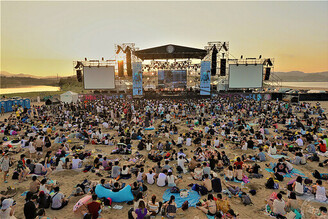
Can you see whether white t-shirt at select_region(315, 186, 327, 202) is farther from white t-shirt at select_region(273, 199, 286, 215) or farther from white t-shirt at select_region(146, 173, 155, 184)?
white t-shirt at select_region(146, 173, 155, 184)

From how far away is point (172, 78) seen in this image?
121 feet

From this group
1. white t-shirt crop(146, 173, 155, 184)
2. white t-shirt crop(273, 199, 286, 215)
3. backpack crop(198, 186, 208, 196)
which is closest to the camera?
white t-shirt crop(273, 199, 286, 215)

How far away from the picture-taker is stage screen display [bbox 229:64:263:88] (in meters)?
33.8

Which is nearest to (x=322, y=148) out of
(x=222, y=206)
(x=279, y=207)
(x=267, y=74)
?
(x=279, y=207)

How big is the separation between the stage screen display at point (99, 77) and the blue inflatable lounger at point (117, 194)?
104 feet

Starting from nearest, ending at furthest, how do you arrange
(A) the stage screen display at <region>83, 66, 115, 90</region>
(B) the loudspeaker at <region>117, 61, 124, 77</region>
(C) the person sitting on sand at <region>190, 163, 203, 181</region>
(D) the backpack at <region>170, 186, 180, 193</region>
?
1. (D) the backpack at <region>170, 186, 180, 193</region>
2. (C) the person sitting on sand at <region>190, 163, 203, 181</region>
3. (B) the loudspeaker at <region>117, 61, 124, 77</region>
4. (A) the stage screen display at <region>83, 66, 115, 90</region>

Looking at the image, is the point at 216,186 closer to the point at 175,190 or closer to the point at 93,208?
the point at 175,190

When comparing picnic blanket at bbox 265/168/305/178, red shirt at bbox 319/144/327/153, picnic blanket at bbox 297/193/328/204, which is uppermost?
red shirt at bbox 319/144/327/153

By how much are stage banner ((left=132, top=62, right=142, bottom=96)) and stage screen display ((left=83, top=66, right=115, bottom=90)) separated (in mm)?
5241

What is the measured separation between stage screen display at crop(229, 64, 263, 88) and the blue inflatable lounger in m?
32.7

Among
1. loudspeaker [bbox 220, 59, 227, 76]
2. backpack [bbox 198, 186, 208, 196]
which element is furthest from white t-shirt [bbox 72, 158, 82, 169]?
loudspeaker [bbox 220, 59, 227, 76]

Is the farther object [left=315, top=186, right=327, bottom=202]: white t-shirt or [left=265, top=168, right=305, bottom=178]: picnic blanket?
[left=265, top=168, right=305, bottom=178]: picnic blanket

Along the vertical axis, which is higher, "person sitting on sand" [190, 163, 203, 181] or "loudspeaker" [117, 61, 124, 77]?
"loudspeaker" [117, 61, 124, 77]

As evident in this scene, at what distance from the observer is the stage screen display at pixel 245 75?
111 feet
